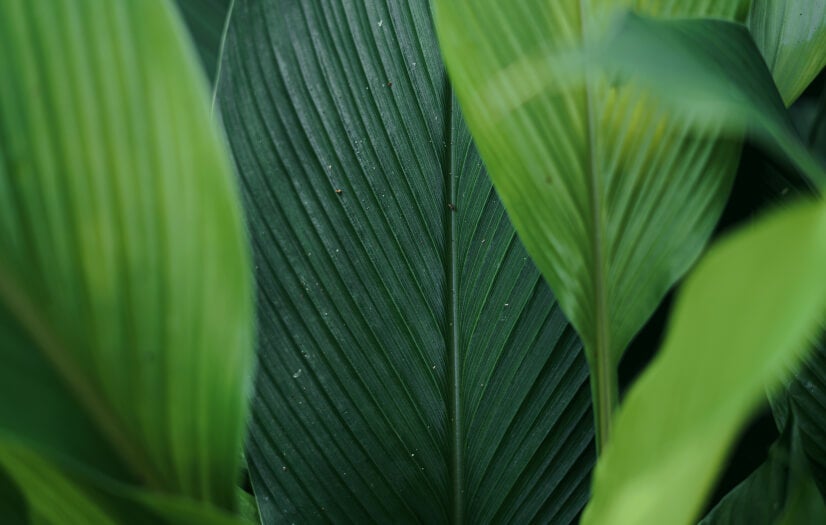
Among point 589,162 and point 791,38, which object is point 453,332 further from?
Answer: point 791,38

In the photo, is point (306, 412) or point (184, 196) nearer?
point (184, 196)

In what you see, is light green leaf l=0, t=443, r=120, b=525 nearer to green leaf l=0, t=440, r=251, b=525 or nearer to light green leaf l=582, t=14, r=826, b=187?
green leaf l=0, t=440, r=251, b=525


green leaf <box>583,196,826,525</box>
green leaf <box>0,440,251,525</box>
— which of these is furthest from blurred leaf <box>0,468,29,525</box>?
green leaf <box>583,196,826,525</box>

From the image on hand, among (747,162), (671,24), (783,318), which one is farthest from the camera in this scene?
(747,162)

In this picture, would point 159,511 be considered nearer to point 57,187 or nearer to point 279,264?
point 57,187

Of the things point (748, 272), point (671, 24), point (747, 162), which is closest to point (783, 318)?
point (748, 272)

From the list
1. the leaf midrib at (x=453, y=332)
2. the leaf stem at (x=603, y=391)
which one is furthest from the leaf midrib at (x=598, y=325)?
the leaf midrib at (x=453, y=332)
